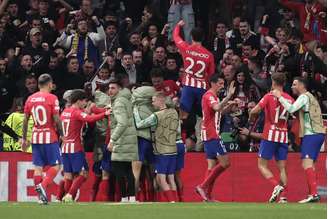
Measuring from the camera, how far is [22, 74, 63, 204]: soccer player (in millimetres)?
23031

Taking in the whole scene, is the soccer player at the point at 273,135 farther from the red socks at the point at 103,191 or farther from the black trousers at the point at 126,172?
the red socks at the point at 103,191

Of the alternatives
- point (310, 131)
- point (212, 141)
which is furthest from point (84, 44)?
point (310, 131)

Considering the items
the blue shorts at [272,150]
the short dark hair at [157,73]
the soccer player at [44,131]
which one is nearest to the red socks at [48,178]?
the soccer player at [44,131]

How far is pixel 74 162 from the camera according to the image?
82.9ft

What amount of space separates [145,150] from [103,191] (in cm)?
128

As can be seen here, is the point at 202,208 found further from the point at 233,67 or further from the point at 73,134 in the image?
the point at 233,67

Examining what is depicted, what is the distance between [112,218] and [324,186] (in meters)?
7.78

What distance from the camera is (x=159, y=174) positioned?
2494 centimetres

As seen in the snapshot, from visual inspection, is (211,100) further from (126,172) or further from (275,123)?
(126,172)

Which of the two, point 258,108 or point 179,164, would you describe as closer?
point 258,108

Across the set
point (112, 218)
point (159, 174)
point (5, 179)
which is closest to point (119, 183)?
point (159, 174)

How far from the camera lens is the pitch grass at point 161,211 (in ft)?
64.8

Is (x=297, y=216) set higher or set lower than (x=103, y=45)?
lower

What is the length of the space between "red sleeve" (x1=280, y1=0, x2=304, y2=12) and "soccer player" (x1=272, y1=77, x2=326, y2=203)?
22.6 ft
